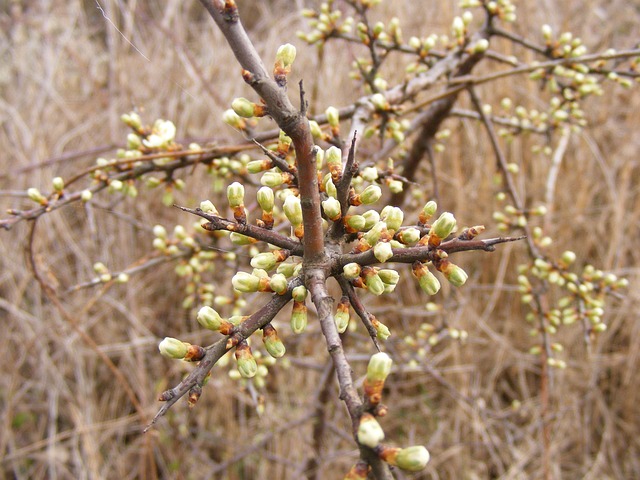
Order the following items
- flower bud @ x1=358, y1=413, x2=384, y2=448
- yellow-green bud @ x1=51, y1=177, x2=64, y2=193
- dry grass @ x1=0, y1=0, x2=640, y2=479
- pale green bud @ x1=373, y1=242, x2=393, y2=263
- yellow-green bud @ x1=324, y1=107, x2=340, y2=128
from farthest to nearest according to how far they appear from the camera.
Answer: dry grass @ x1=0, y1=0, x2=640, y2=479 < yellow-green bud @ x1=51, y1=177, x2=64, y2=193 < yellow-green bud @ x1=324, y1=107, x2=340, y2=128 < pale green bud @ x1=373, y1=242, x2=393, y2=263 < flower bud @ x1=358, y1=413, x2=384, y2=448

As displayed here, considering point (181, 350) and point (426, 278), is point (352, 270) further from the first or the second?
point (181, 350)

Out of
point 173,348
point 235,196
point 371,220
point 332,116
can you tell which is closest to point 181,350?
A: point 173,348

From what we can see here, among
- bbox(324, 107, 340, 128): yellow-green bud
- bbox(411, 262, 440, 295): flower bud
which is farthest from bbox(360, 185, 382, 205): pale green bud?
bbox(324, 107, 340, 128): yellow-green bud

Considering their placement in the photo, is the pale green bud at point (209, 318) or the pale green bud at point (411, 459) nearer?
the pale green bud at point (411, 459)

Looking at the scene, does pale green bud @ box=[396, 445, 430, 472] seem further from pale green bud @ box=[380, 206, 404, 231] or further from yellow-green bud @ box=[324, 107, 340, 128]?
yellow-green bud @ box=[324, 107, 340, 128]

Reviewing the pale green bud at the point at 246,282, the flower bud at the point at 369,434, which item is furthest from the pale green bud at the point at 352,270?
the flower bud at the point at 369,434

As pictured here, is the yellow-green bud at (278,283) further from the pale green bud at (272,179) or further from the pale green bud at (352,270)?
the pale green bud at (272,179)
